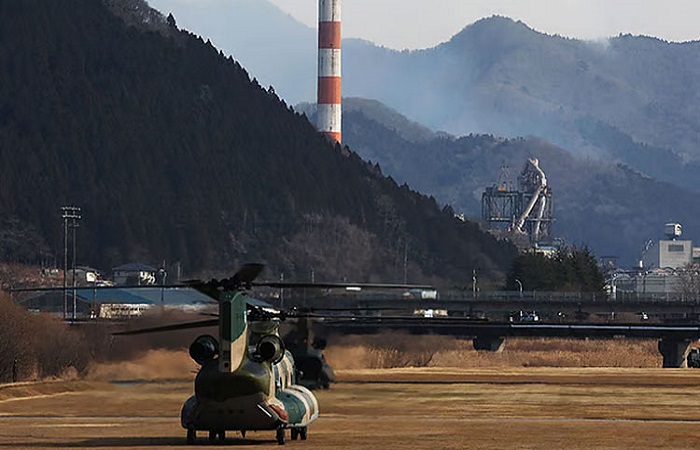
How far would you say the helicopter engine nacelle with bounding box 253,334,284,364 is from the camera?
47562mm

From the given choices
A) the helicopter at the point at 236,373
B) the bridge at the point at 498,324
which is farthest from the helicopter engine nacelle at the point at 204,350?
the bridge at the point at 498,324

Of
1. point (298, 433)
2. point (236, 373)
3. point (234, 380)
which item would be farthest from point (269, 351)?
point (298, 433)

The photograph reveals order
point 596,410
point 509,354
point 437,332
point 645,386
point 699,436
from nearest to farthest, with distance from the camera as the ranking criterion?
point 699,436, point 596,410, point 645,386, point 437,332, point 509,354

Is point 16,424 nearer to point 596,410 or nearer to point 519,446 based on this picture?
point 519,446

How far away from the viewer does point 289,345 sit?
79.2 m

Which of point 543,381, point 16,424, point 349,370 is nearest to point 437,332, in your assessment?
point 349,370

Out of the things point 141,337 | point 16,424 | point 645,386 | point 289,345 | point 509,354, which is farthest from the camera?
point 509,354

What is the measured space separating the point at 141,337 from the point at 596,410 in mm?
26326

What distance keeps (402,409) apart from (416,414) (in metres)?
4.03

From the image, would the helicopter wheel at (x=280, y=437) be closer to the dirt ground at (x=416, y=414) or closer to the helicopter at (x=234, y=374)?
the helicopter at (x=234, y=374)

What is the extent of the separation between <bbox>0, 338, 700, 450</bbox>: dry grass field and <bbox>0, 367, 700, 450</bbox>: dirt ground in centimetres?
5

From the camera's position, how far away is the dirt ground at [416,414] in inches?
2019

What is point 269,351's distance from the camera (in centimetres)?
4753

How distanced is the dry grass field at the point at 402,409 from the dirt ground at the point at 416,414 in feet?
0.17
